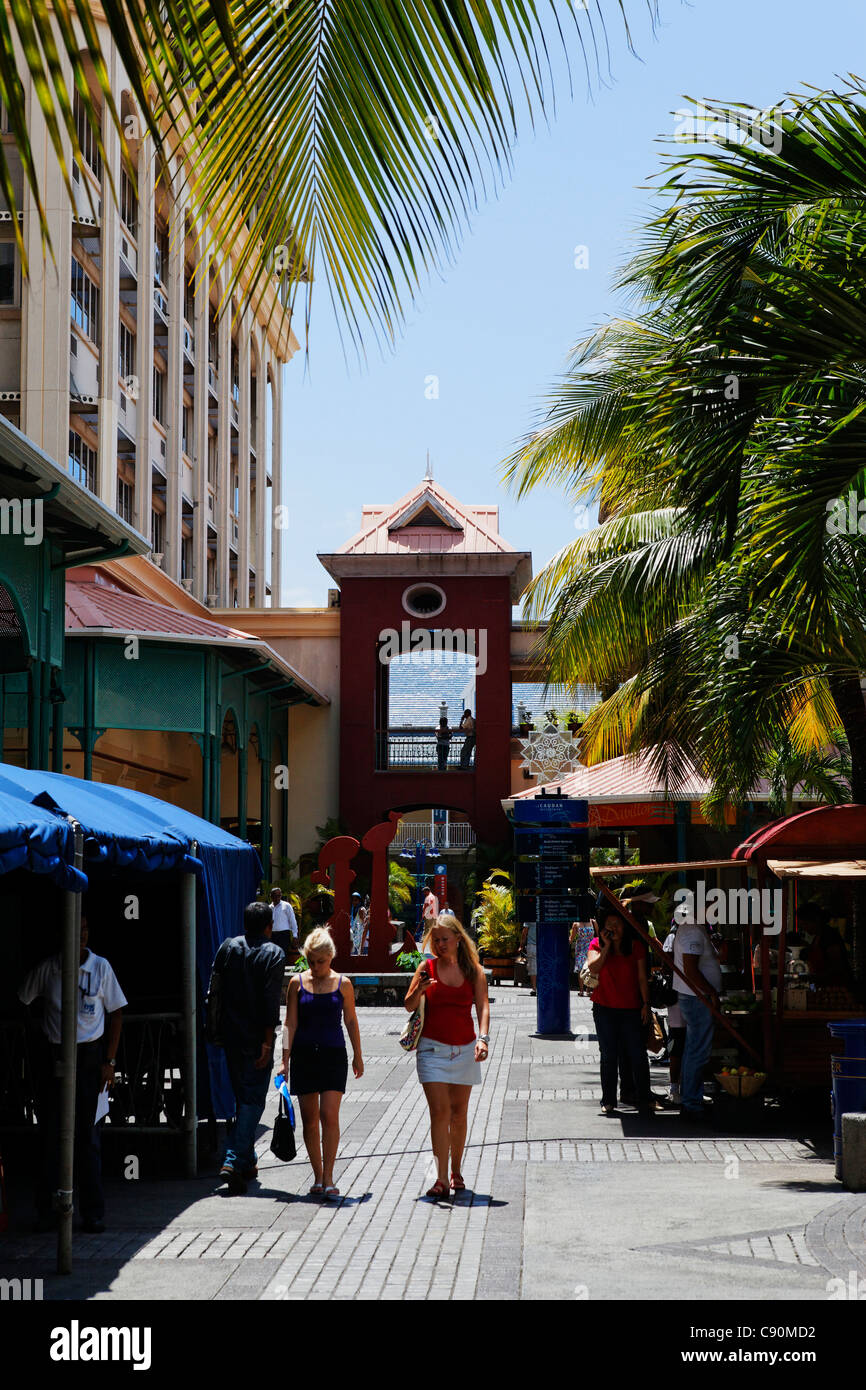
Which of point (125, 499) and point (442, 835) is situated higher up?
point (125, 499)

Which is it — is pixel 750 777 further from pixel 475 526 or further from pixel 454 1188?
pixel 475 526

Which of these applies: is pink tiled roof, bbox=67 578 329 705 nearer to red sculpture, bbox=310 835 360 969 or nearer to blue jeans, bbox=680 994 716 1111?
red sculpture, bbox=310 835 360 969

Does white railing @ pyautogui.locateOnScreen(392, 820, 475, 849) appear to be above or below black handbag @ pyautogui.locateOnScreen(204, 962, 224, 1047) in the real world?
above

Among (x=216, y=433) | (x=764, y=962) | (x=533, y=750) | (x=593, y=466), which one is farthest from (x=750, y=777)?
(x=216, y=433)

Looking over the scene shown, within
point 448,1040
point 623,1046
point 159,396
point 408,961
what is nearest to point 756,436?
point 448,1040

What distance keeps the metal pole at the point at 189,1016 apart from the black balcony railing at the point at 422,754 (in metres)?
28.9

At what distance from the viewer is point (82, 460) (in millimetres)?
34250

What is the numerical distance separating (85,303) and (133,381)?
3602 millimetres

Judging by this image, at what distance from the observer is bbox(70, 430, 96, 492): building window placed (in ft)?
110

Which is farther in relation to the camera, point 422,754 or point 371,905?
point 422,754

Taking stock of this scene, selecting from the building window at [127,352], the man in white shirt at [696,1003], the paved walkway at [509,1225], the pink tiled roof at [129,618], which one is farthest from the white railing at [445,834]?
the paved walkway at [509,1225]

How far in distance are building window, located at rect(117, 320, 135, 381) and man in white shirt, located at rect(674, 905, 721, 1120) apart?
28541 mm

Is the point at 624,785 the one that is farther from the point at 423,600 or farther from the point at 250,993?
the point at 423,600

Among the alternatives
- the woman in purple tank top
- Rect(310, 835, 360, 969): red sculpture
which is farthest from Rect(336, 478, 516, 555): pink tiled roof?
the woman in purple tank top
